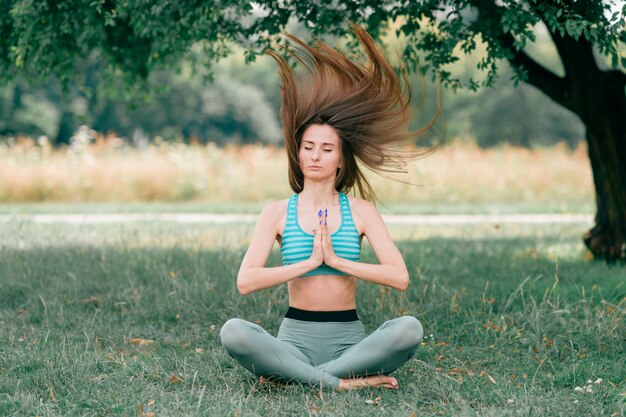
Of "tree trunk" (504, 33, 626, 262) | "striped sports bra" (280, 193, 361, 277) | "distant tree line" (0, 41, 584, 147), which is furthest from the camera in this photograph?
"distant tree line" (0, 41, 584, 147)

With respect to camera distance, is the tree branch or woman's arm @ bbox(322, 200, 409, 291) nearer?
woman's arm @ bbox(322, 200, 409, 291)

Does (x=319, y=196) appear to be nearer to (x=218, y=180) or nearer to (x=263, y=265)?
(x=263, y=265)

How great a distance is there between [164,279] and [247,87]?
141ft

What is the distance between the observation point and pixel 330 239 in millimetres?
3957

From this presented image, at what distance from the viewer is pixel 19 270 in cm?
693

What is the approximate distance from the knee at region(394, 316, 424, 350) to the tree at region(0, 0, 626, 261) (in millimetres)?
2284

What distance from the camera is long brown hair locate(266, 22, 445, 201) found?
429 cm

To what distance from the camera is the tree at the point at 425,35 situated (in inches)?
227

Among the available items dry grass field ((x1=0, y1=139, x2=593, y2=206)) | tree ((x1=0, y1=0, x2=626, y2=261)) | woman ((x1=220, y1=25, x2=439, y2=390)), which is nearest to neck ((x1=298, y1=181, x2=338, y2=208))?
→ woman ((x1=220, y1=25, x2=439, y2=390))

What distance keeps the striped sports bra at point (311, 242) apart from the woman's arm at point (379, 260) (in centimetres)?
7

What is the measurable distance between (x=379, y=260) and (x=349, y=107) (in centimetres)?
83

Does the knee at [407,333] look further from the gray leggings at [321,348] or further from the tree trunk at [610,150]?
the tree trunk at [610,150]

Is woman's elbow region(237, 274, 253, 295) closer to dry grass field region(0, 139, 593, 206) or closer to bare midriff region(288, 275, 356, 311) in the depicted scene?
bare midriff region(288, 275, 356, 311)

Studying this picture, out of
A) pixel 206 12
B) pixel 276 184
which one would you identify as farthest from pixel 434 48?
pixel 276 184
